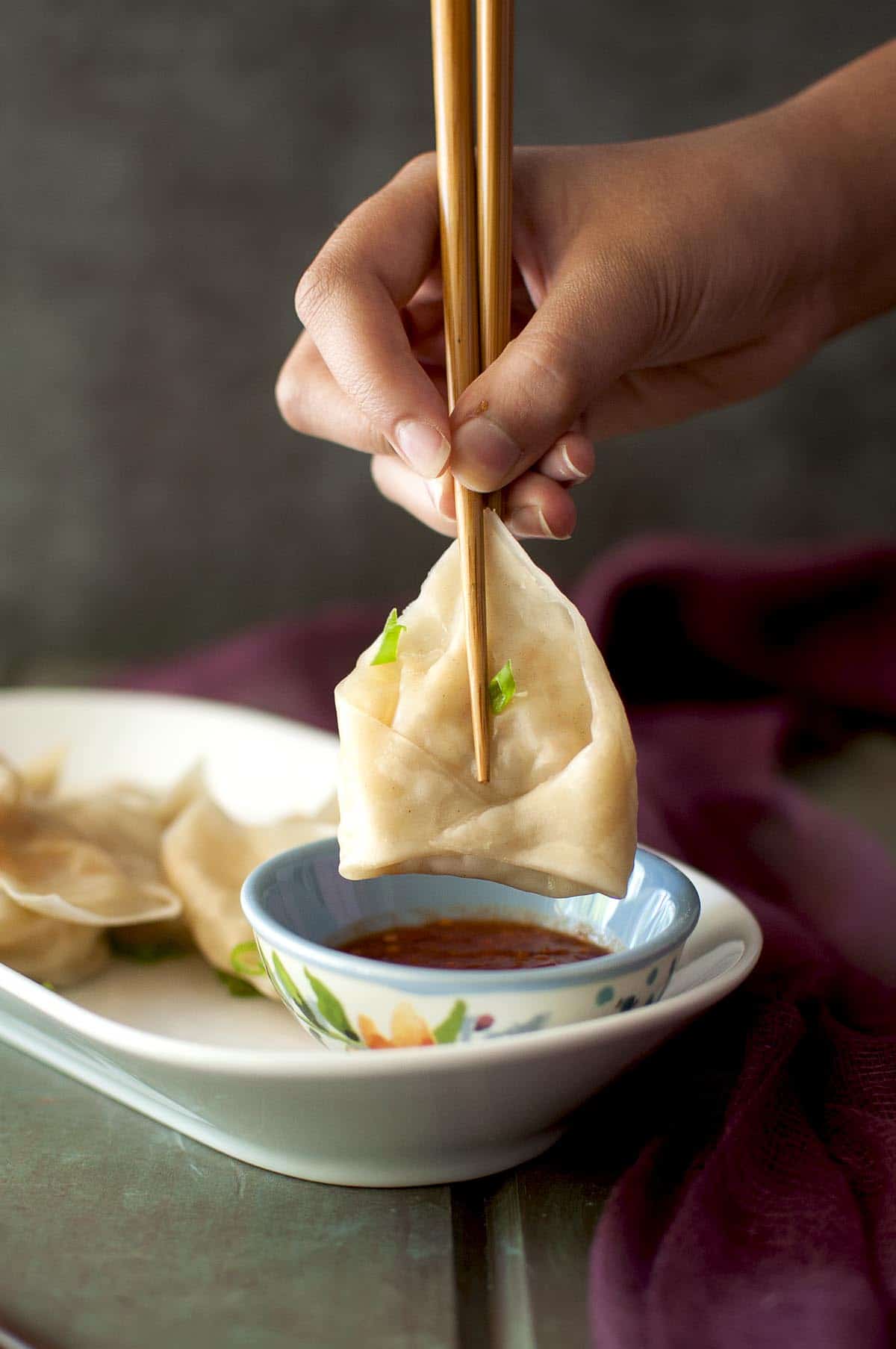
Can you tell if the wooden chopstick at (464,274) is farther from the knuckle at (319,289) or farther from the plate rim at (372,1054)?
the plate rim at (372,1054)

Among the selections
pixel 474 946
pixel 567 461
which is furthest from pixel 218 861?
pixel 567 461

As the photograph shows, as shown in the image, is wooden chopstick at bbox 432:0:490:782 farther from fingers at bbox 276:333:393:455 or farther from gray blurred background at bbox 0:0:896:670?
gray blurred background at bbox 0:0:896:670

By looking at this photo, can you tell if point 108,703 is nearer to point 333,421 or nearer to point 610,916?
point 333,421

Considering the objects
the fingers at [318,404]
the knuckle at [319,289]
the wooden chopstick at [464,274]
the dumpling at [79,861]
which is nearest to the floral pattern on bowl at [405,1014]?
the wooden chopstick at [464,274]

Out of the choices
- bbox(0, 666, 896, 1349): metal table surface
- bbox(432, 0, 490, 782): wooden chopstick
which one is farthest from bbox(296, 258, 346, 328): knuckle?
bbox(0, 666, 896, 1349): metal table surface

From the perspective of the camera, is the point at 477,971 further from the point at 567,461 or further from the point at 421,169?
the point at 421,169

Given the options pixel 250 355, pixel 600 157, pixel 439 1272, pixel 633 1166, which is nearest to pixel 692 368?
pixel 600 157
